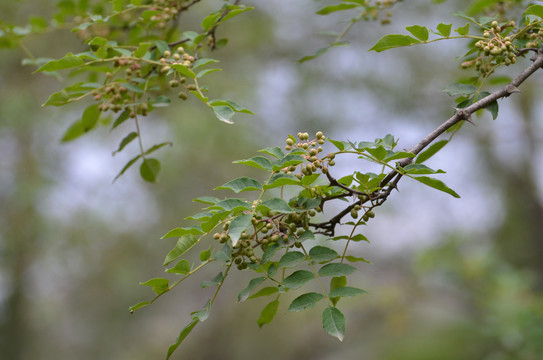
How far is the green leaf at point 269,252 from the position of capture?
60cm

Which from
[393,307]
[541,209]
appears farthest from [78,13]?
[541,209]

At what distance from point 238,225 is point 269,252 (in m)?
0.07

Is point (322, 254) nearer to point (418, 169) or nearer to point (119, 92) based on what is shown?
point (418, 169)

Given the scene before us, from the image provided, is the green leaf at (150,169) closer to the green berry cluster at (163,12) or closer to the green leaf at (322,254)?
the green berry cluster at (163,12)

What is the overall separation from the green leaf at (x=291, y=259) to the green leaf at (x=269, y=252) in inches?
0.8

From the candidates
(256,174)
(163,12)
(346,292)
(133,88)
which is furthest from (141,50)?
(256,174)

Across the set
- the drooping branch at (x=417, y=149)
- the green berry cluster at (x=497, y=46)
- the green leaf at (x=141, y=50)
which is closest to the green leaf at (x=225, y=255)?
the drooping branch at (x=417, y=149)

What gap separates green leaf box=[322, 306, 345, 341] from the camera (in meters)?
0.60

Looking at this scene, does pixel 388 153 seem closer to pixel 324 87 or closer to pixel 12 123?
pixel 324 87

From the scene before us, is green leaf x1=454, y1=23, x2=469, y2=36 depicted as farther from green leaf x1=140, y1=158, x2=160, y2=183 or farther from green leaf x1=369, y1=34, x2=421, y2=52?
green leaf x1=140, y1=158, x2=160, y2=183

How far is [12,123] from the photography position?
357cm

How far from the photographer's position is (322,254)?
0.66 meters

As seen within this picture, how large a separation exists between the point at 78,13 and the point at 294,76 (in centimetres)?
229

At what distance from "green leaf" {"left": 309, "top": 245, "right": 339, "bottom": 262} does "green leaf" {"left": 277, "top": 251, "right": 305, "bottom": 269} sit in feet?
0.07
